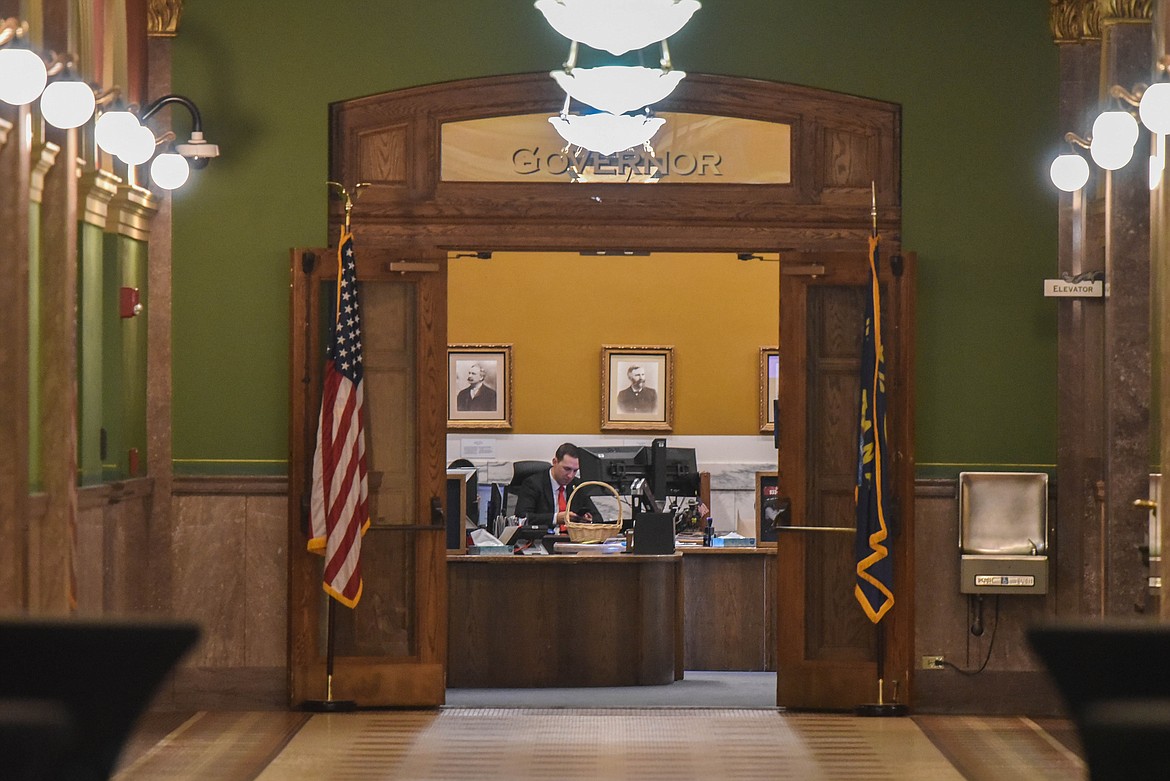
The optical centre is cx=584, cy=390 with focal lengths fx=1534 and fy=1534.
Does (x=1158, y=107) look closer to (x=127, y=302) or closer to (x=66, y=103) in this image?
(x=66, y=103)

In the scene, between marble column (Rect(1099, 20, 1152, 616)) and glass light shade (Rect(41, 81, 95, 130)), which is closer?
glass light shade (Rect(41, 81, 95, 130))

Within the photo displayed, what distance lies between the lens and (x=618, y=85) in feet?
21.7

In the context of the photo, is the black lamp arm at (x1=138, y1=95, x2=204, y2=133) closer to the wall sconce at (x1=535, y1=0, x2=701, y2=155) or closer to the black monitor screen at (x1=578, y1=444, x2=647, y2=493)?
the wall sconce at (x1=535, y1=0, x2=701, y2=155)

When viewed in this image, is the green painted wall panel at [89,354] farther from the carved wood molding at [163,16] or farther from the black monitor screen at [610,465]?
the black monitor screen at [610,465]

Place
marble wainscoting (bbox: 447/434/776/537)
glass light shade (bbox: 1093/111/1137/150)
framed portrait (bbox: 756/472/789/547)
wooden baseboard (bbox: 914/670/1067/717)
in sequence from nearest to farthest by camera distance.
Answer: glass light shade (bbox: 1093/111/1137/150)
wooden baseboard (bbox: 914/670/1067/717)
framed portrait (bbox: 756/472/789/547)
marble wainscoting (bbox: 447/434/776/537)

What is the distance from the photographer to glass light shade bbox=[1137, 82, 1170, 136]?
6.21 metres

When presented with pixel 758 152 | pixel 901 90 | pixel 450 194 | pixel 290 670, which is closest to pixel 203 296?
pixel 450 194

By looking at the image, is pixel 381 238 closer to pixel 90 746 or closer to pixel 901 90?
pixel 901 90

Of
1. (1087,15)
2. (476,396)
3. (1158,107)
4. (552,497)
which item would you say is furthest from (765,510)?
(1158,107)

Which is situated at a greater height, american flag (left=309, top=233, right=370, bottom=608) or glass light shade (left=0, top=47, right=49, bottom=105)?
glass light shade (left=0, top=47, right=49, bottom=105)

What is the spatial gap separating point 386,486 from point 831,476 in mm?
2519

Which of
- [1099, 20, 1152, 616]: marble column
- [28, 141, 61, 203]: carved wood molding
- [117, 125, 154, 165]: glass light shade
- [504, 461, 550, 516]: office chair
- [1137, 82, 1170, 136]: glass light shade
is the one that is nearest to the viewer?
[1137, 82, 1170, 136]: glass light shade

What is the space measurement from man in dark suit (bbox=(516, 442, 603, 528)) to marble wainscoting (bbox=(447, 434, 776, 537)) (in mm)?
2108

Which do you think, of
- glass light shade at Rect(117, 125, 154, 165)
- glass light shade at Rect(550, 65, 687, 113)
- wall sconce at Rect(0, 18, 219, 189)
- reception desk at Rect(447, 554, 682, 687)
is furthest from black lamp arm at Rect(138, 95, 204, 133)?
reception desk at Rect(447, 554, 682, 687)
